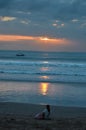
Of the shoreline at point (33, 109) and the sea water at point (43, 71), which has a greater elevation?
the sea water at point (43, 71)

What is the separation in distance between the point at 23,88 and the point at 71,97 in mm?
4776

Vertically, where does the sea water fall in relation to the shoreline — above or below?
above

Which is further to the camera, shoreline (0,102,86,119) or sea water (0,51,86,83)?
sea water (0,51,86,83)

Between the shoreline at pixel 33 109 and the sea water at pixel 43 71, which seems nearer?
the shoreline at pixel 33 109

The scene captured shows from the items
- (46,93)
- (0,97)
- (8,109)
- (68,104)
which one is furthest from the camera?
(46,93)

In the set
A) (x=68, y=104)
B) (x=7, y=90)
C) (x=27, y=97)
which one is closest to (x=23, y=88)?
(x=7, y=90)

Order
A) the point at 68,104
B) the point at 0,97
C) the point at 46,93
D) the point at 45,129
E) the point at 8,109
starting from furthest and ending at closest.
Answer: the point at 46,93, the point at 0,97, the point at 68,104, the point at 8,109, the point at 45,129

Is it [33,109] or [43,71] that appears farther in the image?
[43,71]

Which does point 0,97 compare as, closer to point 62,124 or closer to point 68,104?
point 68,104

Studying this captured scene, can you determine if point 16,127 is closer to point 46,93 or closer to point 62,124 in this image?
point 62,124

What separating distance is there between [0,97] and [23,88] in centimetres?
449

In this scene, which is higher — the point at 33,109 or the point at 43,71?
the point at 43,71

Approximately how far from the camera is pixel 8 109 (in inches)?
723

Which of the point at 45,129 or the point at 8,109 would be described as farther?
the point at 8,109
